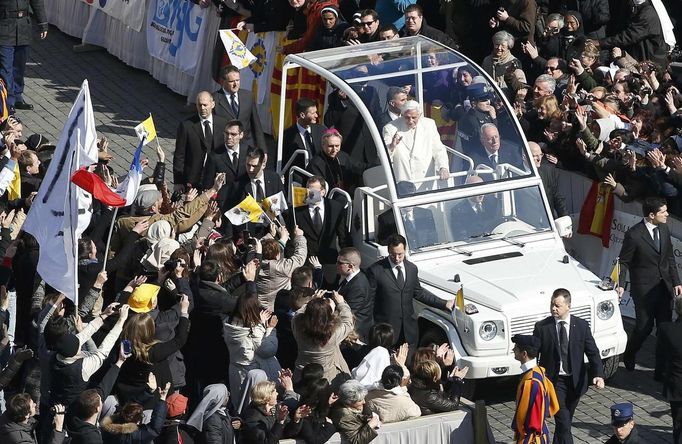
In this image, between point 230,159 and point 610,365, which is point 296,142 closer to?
point 230,159

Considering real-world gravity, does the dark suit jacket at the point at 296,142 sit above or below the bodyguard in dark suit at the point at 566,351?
above

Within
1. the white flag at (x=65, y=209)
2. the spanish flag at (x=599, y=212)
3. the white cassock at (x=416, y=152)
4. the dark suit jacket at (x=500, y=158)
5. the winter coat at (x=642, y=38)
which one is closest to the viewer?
the white flag at (x=65, y=209)

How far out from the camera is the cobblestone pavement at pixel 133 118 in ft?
48.5

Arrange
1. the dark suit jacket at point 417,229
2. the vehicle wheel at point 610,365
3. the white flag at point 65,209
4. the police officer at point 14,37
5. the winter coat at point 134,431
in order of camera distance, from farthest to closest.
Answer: the police officer at point 14,37
the dark suit jacket at point 417,229
the vehicle wheel at point 610,365
the white flag at point 65,209
the winter coat at point 134,431

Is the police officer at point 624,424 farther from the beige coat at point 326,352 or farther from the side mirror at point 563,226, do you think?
the side mirror at point 563,226

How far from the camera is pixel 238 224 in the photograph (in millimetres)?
15656

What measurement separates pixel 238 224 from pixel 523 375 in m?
3.59

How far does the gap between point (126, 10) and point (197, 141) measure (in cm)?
712

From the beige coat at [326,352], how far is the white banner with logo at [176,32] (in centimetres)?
954

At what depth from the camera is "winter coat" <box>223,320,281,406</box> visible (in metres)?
13.5

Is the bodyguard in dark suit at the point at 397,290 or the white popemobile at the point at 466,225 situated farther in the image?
the bodyguard in dark suit at the point at 397,290

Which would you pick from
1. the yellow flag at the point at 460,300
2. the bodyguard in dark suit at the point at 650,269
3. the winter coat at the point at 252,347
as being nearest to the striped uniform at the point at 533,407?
the yellow flag at the point at 460,300

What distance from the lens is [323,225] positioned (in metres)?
16.1

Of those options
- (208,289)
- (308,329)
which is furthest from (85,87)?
(308,329)
